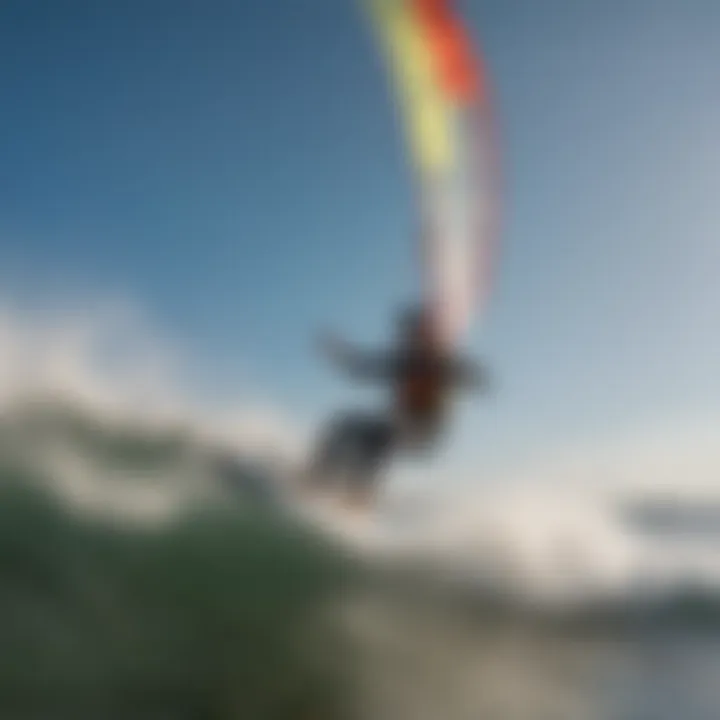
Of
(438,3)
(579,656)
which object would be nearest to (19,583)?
(579,656)

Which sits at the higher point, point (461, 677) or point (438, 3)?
point (438, 3)

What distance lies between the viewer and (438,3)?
101 inches

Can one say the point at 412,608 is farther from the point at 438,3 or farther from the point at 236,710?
the point at 438,3

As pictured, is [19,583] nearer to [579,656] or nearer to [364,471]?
[364,471]

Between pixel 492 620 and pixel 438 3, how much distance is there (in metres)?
1.43

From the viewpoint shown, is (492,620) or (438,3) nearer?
(438,3)

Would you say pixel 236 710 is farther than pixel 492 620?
No

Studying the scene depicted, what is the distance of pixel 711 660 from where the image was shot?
2799 mm

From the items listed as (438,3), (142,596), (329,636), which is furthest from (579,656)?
(438,3)

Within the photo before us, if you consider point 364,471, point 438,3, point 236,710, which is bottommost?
point 236,710

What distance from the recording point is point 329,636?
8.75 feet

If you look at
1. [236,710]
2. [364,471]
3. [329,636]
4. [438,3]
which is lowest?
[236,710]

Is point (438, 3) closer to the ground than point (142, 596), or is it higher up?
higher up

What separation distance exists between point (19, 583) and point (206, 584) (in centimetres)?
41
